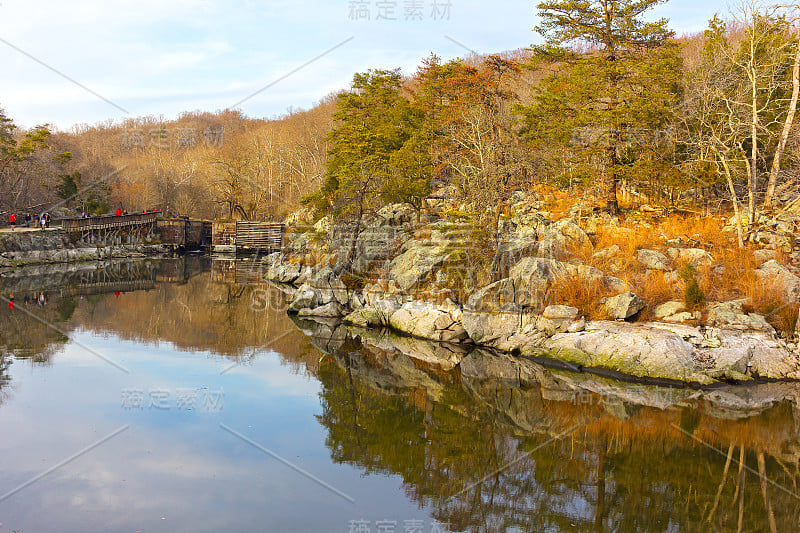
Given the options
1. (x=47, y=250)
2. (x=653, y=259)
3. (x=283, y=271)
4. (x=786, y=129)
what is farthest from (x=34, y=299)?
(x=786, y=129)

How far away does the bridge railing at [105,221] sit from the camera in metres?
40.4

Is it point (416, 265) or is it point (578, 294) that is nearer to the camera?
point (578, 294)

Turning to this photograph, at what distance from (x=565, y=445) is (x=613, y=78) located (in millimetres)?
15026

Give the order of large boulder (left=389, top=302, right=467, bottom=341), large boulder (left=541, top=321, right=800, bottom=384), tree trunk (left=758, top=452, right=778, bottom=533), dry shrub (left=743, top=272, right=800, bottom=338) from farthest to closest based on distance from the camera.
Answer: large boulder (left=389, top=302, right=467, bottom=341) → dry shrub (left=743, top=272, right=800, bottom=338) → large boulder (left=541, top=321, right=800, bottom=384) → tree trunk (left=758, top=452, right=778, bottom=533)

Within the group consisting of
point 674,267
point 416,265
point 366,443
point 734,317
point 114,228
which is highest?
point 674,267

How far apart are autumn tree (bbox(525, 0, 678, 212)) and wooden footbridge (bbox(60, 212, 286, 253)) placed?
2795 centimetres

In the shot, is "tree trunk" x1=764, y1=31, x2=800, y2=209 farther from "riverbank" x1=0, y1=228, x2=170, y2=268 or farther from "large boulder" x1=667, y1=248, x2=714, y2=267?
"riverbank" x1=0, y1=228, x2=170, y2=268

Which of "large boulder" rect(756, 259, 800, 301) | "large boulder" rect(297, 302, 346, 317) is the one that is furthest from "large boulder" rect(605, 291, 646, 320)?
"large boulder" rect(297, 302, 346, 317)

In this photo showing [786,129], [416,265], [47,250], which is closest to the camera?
[786,129]

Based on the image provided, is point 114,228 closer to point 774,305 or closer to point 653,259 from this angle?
point 653,259

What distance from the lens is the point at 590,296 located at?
14.9 m

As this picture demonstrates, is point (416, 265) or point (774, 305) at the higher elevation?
point (416, 265)

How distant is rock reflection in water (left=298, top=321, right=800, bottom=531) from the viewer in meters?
7.38

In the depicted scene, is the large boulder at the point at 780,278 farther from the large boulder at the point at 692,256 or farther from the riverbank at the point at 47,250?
the riverbank at the point at 47,250
